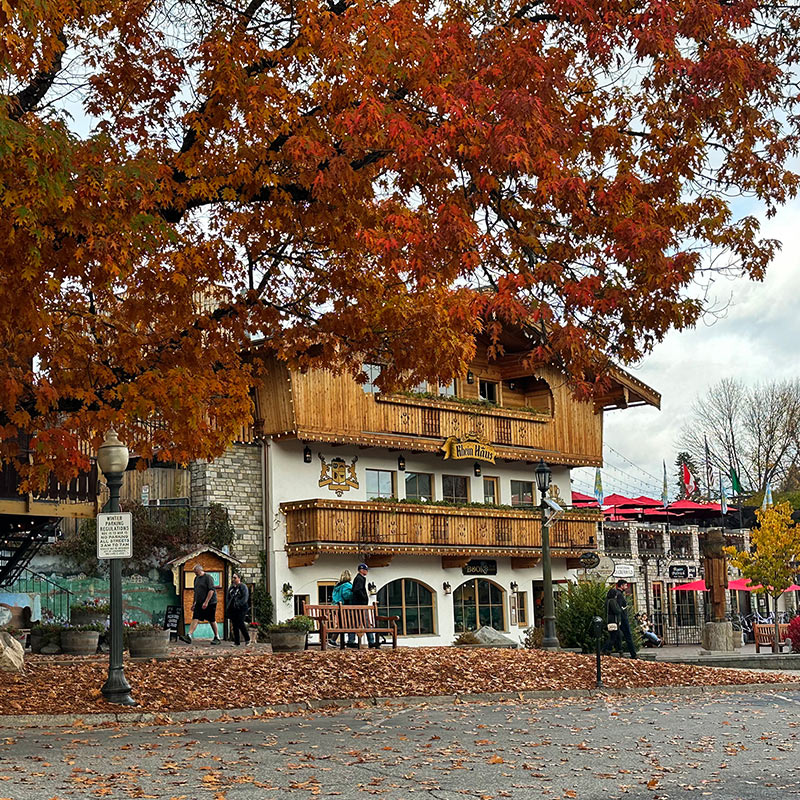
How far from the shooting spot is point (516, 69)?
11023 millimetres

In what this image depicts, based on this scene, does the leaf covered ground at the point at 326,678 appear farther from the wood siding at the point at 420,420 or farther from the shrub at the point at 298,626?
the wood siding at the point at 420,420

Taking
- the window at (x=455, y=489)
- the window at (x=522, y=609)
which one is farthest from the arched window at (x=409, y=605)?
the window at (x=522, y=609)

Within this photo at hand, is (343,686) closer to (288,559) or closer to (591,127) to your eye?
(591,127)

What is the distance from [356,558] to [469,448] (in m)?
5.32

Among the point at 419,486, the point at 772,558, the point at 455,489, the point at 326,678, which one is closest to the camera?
the point at 326,678

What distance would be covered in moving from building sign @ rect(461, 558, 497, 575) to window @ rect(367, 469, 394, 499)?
146 inches

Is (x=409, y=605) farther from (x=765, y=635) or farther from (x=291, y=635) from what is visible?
(x=291, y=635)

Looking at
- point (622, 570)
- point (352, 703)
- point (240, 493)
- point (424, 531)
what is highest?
point (240, 493)

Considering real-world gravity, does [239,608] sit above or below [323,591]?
below

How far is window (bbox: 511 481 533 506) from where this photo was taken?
135ft

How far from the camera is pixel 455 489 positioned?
39000 mm

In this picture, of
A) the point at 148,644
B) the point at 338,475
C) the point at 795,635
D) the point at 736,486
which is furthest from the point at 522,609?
the point at 736,486

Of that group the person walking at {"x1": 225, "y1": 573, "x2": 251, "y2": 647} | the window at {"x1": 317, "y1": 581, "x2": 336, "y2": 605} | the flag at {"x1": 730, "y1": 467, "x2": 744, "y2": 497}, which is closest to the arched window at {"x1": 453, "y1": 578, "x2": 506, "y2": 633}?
the window at {"x1": 317, "y1": 581, "x2": 336, "y2": 605}

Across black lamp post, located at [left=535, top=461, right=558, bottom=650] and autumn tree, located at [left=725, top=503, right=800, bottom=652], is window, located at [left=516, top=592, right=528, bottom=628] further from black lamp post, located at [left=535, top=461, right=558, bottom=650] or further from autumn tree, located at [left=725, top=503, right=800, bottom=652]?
black lamp post, located at [left=535, top=461, right=558, bottom=650]
